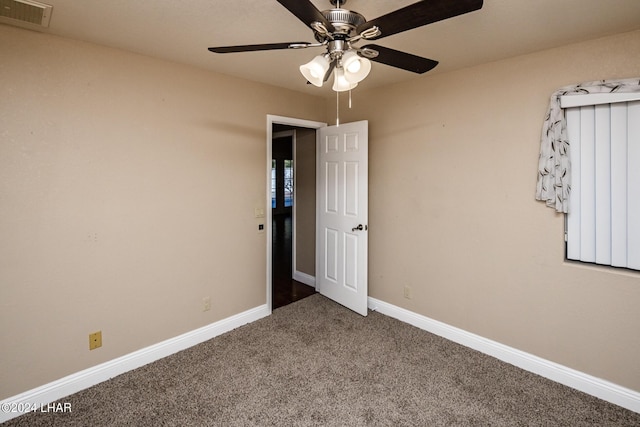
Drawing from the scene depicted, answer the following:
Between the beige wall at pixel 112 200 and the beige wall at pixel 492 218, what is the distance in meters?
1.45

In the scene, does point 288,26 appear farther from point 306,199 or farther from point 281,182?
point 281,182

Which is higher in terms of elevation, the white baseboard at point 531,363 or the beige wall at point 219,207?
the beige wall at point 219,207

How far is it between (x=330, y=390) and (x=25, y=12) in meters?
2.93

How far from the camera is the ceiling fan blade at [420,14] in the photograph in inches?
43.4

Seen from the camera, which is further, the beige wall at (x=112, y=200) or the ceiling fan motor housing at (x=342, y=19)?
the beige wall at (x=112, y=200)

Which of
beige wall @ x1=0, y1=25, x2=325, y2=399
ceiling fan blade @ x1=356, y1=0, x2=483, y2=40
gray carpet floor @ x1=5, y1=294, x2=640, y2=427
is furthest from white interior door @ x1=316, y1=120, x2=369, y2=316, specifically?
ceiling fan blade @ x1=356, y1=0, x2=483, y2=40

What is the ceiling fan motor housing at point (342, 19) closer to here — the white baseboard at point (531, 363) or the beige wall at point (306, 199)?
the white baseboard at point (531, 363)

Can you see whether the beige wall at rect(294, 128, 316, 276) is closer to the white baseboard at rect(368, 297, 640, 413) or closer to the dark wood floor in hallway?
the dark wood floor in hallway

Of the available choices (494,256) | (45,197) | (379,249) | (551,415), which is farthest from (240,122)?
(551,415)

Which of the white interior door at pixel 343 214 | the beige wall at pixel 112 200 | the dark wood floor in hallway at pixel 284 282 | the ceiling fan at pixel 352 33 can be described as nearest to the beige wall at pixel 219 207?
the beige wall at pixel 112 200

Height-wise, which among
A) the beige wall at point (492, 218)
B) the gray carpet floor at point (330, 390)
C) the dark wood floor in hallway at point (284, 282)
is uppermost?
the beige wall at point (492, 218)

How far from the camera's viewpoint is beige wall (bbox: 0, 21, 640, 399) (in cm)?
208

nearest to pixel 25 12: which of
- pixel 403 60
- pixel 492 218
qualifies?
pixel 403 60

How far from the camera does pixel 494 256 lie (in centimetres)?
268
